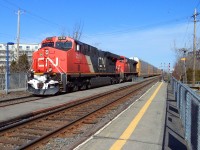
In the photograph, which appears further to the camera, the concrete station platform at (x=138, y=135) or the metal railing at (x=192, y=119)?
the concrete station platform at (x=138, y=135)

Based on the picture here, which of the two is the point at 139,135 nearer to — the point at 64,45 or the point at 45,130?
the point at 45,130

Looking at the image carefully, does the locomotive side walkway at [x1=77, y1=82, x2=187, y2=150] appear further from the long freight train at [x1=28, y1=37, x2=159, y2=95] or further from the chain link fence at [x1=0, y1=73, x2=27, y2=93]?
the chain link fence at [x1=0, y1=73, x2=27, y2=93]

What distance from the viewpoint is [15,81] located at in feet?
86.9

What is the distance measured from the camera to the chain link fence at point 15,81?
992 inches

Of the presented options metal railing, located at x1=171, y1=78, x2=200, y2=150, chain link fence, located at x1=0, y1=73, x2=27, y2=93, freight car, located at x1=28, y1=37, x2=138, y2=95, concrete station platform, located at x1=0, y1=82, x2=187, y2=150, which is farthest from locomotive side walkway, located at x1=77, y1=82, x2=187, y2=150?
chain link fence, located at x1=0, y1=73, x2=27, y2=93

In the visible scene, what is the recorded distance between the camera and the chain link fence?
25189mm

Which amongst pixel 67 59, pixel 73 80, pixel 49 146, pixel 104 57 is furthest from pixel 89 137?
pixel 104 57

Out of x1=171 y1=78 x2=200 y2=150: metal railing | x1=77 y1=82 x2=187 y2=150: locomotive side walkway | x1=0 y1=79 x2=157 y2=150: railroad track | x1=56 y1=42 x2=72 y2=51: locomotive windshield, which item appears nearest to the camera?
x1=171 y1=78 x2=200 y2=150: metal railing

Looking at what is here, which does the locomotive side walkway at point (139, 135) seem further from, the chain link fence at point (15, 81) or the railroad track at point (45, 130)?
the chain link fence at point (15, 81)

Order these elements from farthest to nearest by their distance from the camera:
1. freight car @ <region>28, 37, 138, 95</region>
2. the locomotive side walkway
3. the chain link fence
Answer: the chain link fence < freight car @ <region>28, 37, 138, 95</region> < the locomotive side walkway

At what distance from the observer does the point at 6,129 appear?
8.47 m

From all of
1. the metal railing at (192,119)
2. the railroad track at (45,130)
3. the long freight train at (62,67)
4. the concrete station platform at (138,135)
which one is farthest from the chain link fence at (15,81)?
the metal railing at (192,119)

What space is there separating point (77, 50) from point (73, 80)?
227 centimetres

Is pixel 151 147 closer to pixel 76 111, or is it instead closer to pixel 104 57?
pixel 76 111
